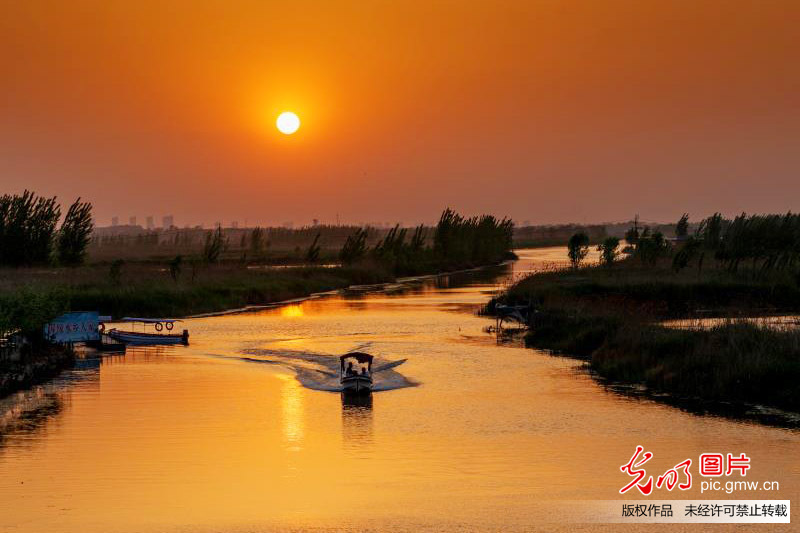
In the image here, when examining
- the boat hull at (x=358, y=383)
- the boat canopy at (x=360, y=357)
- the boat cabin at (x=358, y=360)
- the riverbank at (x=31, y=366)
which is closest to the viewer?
the boat hull at (x=358, y=383)

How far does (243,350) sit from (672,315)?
26984 millimetres

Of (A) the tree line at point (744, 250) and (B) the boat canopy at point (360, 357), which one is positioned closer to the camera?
(B) the boat canopy at point (360, 357)

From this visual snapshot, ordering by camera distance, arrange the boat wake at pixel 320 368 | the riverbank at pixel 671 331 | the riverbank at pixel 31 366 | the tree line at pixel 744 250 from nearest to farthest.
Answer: the riverbank at pixel 671 331 < the riverbank at pixel 31 366 < the boat wake at pixel 320 368 < the tree line at pixel 744 250

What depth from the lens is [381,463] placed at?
29016mm

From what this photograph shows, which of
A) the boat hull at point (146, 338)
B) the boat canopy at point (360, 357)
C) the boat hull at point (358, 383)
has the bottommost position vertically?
the boat hull at point (358, 383)

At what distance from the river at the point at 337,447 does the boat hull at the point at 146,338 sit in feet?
26.1

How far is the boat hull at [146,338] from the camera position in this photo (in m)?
61.4

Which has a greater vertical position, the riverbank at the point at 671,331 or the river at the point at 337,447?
the riverbank at the point at 671,331

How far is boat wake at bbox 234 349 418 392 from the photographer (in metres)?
44.9

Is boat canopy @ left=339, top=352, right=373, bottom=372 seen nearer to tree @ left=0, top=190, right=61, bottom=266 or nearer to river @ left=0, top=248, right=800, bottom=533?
river @ left=0, top=248, right=800, bottom=533

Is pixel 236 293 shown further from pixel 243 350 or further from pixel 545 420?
pixel 545 420

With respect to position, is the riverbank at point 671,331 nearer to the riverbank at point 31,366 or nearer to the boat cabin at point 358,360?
the boat cabin at point 358,360

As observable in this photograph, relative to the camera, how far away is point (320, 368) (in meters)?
50.7

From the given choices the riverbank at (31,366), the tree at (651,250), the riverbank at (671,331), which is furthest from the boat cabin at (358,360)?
the tree at (651,250)
